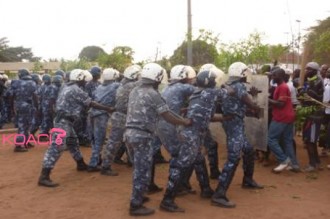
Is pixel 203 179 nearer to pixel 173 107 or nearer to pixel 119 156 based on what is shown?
pixel 173 107

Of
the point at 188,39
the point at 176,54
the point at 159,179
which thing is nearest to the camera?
the point at 159,179

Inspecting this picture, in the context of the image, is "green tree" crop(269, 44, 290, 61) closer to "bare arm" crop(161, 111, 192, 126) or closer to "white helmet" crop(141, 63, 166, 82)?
"white helmet" crop(141, 63, 166, 82)

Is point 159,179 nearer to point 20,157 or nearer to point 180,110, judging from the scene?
point 180,110

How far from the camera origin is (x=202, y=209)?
6.04 meters

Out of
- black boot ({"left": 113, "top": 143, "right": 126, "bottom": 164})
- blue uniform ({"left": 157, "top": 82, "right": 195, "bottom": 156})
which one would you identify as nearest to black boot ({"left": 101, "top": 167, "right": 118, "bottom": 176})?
black boot ({"left": 113, "top": 143, "right": 126, "bottom": 164})

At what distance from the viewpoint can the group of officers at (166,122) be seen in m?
5.68

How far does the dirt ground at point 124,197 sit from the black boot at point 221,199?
0.09m

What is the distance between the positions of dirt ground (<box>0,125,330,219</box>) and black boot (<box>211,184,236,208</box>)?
9 centimetres

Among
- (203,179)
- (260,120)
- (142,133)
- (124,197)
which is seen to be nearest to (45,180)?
(124,197)

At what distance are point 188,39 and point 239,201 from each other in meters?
8.92

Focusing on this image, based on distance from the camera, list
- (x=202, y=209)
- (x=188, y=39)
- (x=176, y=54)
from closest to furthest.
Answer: (x=202, y=209), (x=188, y=39), (x=176, y=54)

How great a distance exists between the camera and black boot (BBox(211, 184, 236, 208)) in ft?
20.0

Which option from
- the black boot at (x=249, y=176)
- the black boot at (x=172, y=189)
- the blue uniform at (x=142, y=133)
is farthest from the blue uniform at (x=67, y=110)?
the black boot at (x=249, y=176)

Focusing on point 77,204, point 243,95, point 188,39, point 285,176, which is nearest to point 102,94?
point 77,204
